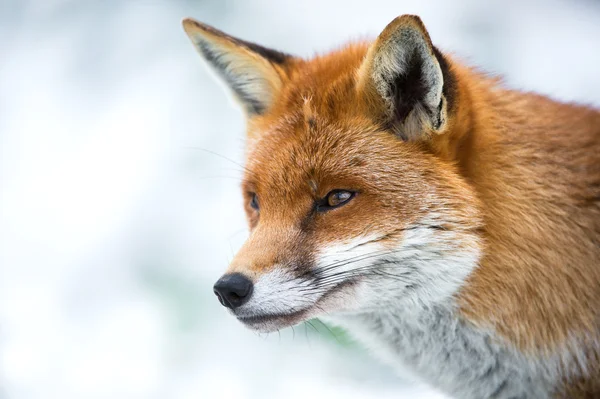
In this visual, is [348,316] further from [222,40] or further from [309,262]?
[222,40]

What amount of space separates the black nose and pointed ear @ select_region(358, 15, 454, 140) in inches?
33.0

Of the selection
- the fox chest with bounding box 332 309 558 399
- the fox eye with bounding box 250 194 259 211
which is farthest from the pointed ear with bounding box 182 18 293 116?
the fox chest with bounding box 332 309 558 399

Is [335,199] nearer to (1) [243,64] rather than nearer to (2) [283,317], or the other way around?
(2) [283,317]

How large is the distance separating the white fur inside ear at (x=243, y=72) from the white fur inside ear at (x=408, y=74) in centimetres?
63

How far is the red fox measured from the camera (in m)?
2.41

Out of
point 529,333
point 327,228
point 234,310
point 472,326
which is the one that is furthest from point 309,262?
point 529,333

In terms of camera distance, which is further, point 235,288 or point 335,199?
point 335,199

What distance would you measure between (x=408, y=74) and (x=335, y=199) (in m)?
0.54

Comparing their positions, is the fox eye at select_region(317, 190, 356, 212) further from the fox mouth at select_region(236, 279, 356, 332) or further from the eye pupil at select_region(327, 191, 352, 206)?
the fox mouth at select_region(236, 279, 356, 332)

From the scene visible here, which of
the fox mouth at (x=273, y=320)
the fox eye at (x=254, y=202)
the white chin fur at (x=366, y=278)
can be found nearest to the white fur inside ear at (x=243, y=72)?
the fox eye at (x=254, y=202)

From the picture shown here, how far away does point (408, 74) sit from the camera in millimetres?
2482

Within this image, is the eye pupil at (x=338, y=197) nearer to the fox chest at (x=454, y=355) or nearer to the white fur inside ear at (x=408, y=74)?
the white fur inside ear at (x=408, y=74)

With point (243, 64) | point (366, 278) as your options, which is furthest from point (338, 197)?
point (243, 64)

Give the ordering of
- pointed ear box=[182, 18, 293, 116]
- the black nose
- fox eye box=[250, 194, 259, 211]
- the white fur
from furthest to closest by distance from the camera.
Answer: pointed ear box=[182, 18, 293, 116]
fox eye box=[250, 194, 259, 211]
the white fur
the black nose
